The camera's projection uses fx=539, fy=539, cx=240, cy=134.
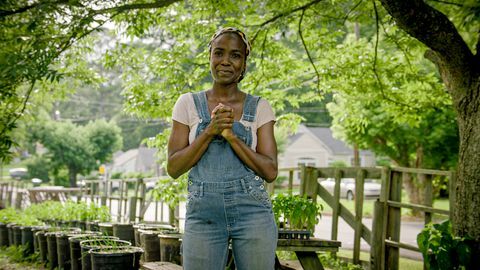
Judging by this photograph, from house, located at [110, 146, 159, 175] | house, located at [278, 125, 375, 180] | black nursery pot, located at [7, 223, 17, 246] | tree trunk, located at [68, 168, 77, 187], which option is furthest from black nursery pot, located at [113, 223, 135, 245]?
house, located at [110, 146, 159, 175]

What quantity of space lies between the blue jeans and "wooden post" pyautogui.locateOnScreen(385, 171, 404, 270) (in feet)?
17.1

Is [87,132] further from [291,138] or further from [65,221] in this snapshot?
[65,221]

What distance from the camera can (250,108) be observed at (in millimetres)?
2512

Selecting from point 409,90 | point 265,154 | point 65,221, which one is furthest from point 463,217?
point 65,221

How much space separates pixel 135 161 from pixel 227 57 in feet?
215

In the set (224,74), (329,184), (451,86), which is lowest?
(329,184)

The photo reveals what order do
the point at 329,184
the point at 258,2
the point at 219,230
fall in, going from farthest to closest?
the point at 329,184, the point at 258,2, the point at 219,230

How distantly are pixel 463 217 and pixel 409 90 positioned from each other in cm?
454

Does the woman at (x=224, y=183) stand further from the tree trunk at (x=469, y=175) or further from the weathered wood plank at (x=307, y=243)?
the tree trunk at (x=469, y=175)

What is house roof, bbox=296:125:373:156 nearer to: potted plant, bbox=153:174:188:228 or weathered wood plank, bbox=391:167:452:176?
potted plant, bbox=153:174:188:228

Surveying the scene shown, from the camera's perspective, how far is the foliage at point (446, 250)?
17.0 feet

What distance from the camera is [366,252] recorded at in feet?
34.0

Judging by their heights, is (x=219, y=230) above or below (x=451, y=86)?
below

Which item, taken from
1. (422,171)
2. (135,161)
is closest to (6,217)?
(422,171)
